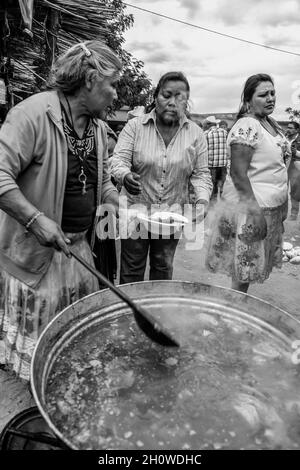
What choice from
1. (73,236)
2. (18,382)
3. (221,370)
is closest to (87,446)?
(221,370)

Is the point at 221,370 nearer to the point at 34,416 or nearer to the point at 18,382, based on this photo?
the point at 34,416

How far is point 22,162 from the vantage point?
176cm

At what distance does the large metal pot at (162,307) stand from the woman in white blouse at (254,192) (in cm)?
119

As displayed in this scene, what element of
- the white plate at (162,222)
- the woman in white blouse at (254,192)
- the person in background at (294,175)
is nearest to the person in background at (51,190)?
the white plate at (162,222)

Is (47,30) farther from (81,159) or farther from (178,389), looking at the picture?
(178,389)

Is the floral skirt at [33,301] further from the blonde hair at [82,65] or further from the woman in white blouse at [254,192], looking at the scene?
the woman in white blouse at [254,192]

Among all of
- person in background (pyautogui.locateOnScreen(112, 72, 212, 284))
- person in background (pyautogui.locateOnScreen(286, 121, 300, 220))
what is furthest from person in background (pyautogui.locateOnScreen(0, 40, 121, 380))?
person in background (pyautogui.locateOnScreen(286, 121, 300, 220))

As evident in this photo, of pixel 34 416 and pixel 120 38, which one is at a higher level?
pixel 120 38

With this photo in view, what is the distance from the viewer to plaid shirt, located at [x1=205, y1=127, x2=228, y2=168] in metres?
7.91

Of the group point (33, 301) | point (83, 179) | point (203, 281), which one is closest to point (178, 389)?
point (33, 301)

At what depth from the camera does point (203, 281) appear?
448 centimetres

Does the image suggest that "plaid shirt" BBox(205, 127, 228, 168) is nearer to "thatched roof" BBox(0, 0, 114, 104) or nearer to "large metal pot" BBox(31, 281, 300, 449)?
"thatched roof" BBox(0, 0, 114, 104)

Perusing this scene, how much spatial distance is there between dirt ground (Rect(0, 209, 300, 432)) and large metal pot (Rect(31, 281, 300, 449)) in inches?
46.7
